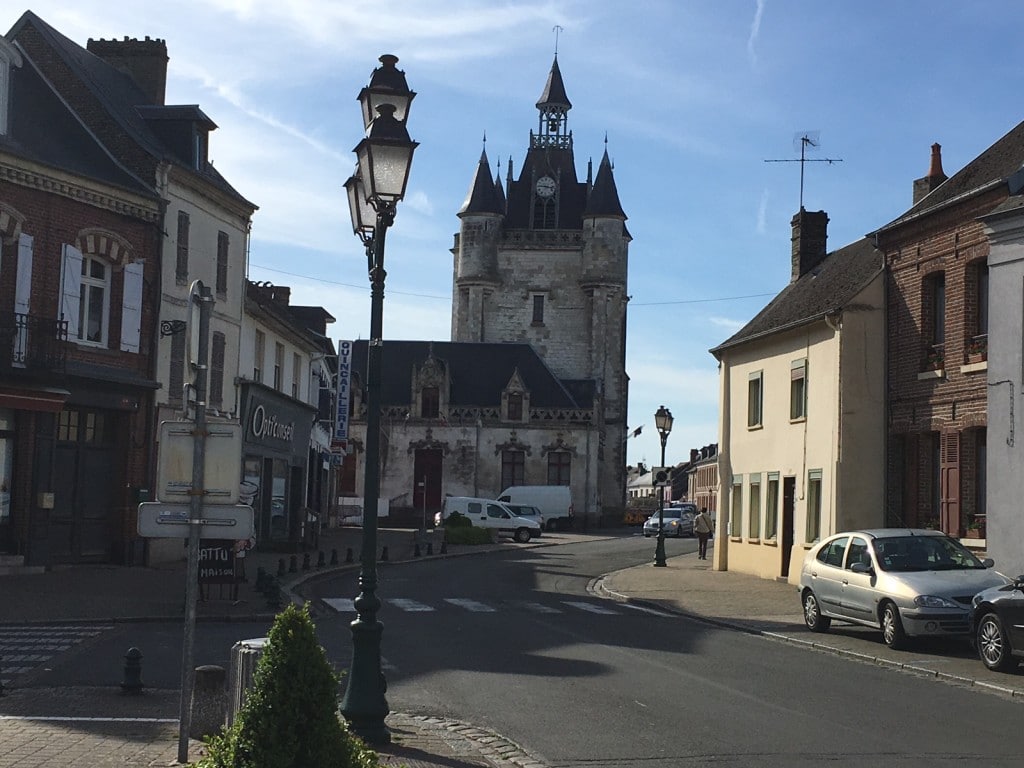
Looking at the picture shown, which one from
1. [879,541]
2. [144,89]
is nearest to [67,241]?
[144,89]

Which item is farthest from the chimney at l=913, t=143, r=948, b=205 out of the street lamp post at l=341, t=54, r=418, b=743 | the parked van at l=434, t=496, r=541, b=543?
the parked van at l=434, t=496, r=541, b=543

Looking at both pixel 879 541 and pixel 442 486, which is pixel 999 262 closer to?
pixel 879 541

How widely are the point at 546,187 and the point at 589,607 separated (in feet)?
221

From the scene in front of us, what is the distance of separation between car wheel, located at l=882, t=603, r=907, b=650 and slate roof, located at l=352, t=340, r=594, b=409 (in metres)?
59.9

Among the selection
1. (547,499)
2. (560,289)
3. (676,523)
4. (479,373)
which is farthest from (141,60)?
(560,289)

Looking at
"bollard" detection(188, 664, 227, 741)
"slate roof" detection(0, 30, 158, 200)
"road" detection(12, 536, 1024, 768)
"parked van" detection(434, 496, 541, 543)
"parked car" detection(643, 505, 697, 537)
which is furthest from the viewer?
"parked car" detection(643, 505, 697, 537)

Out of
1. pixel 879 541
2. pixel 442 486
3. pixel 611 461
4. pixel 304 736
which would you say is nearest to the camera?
pixel 304 736

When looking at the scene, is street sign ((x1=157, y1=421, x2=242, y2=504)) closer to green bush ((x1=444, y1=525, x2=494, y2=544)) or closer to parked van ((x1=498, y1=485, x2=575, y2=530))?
green bush ((x1=444, y1=525, x2=494, y2=544))

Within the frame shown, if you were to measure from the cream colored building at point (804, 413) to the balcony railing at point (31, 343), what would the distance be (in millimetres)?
14729

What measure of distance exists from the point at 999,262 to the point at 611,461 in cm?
6044

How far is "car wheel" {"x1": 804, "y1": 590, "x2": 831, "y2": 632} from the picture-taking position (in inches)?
768

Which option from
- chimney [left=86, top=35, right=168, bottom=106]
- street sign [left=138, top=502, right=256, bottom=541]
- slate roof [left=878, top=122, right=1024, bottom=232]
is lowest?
street sign [left=138, top=502, right=256, bottom=541]

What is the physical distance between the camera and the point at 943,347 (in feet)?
79.8

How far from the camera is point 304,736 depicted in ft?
19.5
